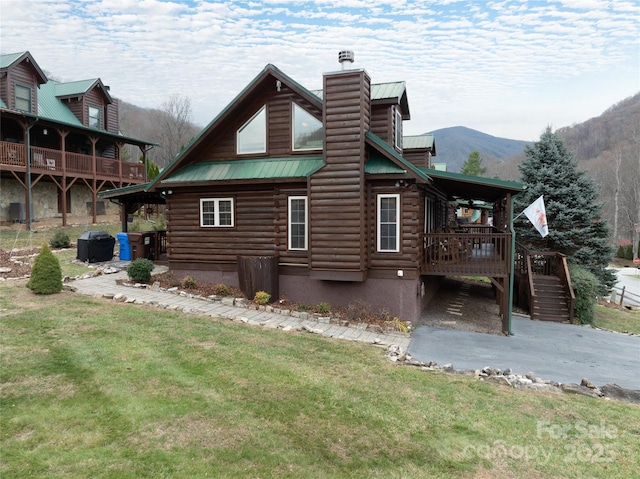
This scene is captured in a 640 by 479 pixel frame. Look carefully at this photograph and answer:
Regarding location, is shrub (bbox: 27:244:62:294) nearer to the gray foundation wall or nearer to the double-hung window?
the gray foundation wall

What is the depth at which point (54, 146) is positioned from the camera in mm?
24562

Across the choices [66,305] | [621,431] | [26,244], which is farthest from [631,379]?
[26,244]

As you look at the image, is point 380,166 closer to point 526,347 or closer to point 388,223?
point 388,223

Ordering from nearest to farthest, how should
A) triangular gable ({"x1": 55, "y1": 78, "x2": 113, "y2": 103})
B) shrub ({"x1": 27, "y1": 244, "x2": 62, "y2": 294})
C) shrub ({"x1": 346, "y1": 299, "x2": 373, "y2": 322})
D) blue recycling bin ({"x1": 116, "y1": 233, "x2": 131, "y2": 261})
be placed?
shrub ({"x1": 27, "y1": 244, "x2": 62, "y2": 294})
shrub ({"x1": 346, "y1": 299, "x2": 373, "y2": 322})
blue recycling bin ({"x1": 116, "y1": 233, "x2": 131, "y2": 261})
triangular gable ({"x1": 55, "y1": 78, "x2": 113, "y2": 103})

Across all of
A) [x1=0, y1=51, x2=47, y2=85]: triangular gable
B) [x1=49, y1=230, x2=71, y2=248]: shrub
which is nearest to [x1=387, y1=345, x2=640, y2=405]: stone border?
[x1=49, y1=230, x2=71, y2=248]: shrub

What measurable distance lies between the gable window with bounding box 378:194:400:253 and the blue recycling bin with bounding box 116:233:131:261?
1039cm

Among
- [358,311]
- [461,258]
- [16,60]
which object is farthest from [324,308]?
[16,60]

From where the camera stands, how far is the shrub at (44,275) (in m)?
10.3

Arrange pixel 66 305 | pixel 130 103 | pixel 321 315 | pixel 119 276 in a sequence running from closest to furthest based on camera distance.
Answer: pixel 66 305, pixel 321 315, pixel 119 276, pixel 130 103

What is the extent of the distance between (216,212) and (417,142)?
10.4m

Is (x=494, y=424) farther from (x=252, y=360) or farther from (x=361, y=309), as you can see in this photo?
(x=361, y=309)

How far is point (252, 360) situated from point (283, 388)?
1.25 m

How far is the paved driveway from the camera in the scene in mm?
8734

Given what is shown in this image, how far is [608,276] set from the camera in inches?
781
